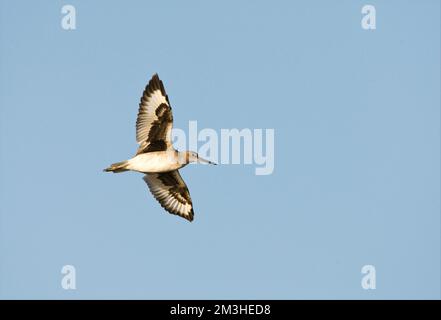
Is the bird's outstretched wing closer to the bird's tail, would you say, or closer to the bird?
the bird

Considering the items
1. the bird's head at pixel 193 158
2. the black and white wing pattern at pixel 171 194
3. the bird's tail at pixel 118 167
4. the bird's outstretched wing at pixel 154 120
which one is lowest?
the black and white wing pattern at pixel 171 194

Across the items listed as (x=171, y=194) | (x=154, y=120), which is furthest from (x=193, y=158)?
(x=171, y=194)

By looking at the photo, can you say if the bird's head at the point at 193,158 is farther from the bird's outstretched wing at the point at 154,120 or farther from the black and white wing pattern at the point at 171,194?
the black and white wing pattern at the point at 171,194

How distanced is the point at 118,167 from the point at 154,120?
1226 mm

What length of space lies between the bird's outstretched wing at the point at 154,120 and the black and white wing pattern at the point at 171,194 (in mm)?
1246

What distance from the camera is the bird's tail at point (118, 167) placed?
18.0 m

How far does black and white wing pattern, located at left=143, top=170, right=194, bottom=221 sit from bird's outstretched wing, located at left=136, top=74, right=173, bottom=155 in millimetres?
1246

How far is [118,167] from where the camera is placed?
18.0 metres

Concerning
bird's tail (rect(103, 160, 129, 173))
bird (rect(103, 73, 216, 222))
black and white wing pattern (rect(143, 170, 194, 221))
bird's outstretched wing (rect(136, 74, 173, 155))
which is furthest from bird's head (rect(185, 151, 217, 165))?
bird's tail (rect(103, 160, 129, 173))

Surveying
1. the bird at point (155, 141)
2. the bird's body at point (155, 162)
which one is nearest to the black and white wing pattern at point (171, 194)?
the bird at point (155, 141)
